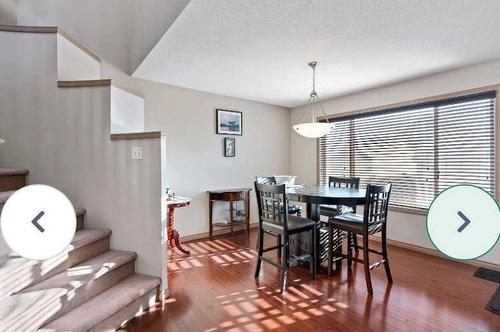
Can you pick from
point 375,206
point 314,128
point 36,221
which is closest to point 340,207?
point 375,206

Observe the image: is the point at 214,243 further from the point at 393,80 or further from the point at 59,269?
the point at 393,80

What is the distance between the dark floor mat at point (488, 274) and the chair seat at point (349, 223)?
132 centimetres

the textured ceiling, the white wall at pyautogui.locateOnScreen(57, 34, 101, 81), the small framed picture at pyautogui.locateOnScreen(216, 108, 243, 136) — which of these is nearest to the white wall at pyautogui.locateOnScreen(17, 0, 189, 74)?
the textured ceiling

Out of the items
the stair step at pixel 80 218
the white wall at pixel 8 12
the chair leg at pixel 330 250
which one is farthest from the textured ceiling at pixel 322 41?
the chair leg at pixel 330 250

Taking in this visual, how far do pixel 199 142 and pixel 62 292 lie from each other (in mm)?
2648

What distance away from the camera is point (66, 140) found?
2.31m

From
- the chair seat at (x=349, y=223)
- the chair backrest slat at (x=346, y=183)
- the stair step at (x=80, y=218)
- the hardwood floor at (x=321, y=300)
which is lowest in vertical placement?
the hardwood floor at (x=321, y=300)

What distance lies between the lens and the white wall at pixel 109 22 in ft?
9.07

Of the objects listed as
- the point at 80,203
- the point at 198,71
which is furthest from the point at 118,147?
the point at 198,71

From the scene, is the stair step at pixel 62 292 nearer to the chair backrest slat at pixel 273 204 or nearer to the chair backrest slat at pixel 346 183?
the chair backrest slat at pixel 273 204

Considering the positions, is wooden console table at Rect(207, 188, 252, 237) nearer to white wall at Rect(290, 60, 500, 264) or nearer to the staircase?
white wall at Rect(290, 60, 500, 264)

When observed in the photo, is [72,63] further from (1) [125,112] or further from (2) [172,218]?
(2) [172,218]

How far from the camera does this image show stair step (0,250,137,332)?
145 centimetres

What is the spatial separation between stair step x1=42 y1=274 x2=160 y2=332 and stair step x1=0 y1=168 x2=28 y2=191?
120 cm
